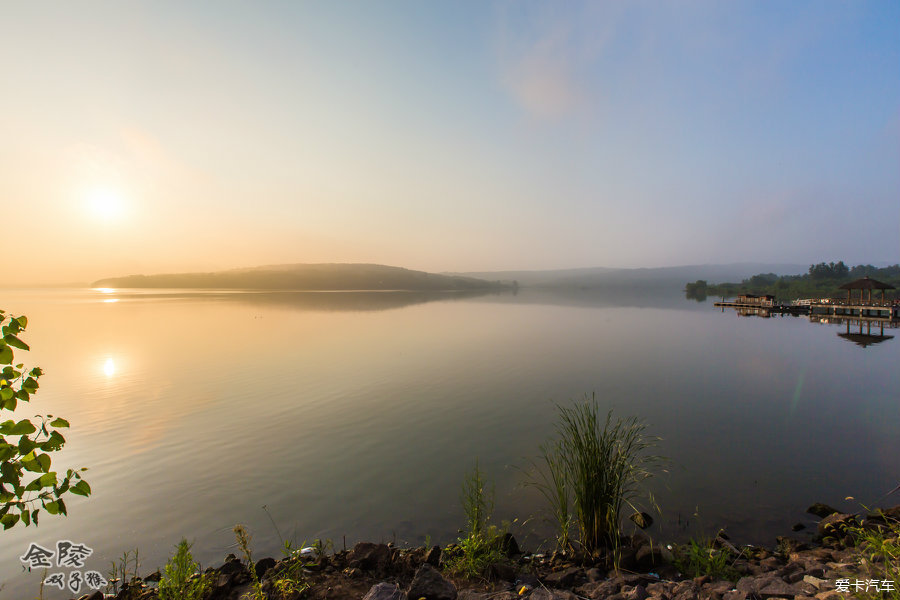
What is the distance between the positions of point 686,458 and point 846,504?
7.79ft

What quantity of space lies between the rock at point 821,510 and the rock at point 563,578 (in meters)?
4.51

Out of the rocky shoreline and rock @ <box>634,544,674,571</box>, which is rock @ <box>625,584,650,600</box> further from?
rock @ <box>634,544,674,571</box>

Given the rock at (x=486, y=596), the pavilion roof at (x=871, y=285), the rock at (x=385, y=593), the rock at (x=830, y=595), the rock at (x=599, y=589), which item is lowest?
the rock at (x=599, y=589)

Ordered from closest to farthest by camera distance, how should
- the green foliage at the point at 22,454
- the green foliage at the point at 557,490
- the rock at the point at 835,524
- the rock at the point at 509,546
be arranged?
the green foliage at the point at 22,454
the rock at the point at 509,546
the green foliage at the point at 557,490
the rock at the point at 835,524

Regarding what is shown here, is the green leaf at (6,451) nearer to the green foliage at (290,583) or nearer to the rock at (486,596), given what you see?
the green foliage at (290,583)

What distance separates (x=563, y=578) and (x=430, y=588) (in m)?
1.54

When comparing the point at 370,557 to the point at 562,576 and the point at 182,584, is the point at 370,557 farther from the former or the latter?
the point at 562,576

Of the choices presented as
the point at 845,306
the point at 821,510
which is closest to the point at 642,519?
the point at 821,510

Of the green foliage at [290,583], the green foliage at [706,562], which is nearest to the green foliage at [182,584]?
the green foliage at [290,583]

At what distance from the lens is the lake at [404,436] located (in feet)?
20.6

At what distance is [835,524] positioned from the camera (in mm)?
5816

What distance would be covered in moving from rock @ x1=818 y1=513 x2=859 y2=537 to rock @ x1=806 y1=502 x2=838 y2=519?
0.45 meters

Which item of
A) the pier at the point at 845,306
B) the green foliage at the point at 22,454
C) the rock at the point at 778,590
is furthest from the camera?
the pier at the point at 845,306

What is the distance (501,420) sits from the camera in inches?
431
